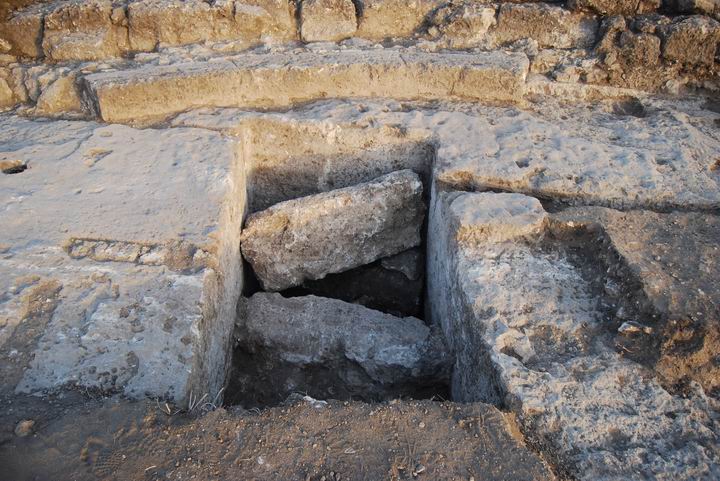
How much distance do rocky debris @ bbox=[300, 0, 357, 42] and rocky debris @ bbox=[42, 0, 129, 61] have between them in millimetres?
1482

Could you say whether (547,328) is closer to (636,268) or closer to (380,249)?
(636,268)

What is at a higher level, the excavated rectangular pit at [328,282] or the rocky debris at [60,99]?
the rocky debris at [60,99]

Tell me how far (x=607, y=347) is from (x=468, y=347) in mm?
613

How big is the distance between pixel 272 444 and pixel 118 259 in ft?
4.43

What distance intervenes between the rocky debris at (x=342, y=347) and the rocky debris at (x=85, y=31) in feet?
8.89

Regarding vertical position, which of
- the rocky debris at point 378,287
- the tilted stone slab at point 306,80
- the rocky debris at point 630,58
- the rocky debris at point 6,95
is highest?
the rocky debris at point 630,58

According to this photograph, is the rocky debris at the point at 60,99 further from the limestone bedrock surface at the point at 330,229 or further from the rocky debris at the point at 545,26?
the rocky debris at the point at 545,26

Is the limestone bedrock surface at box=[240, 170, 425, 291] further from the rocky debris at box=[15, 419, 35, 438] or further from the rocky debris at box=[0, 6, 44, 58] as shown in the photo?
the rocky debris at box=[0, 6, 44, 58]

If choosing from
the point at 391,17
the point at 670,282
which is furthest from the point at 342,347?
the point at 391,17

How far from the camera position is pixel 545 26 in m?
4.54

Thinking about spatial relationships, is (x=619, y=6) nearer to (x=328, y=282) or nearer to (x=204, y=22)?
(x=328, y=282)

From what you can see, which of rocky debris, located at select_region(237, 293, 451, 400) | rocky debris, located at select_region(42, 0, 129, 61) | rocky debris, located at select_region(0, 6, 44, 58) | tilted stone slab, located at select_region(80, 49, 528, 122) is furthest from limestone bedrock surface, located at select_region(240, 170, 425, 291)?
rocky debris, located at select_region(0, 6, 44, 58)

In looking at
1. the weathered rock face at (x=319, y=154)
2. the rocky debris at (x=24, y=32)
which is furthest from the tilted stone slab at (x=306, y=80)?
the rocky debris at (x=24, y=32)

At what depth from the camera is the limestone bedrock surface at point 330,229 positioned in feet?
11.3
